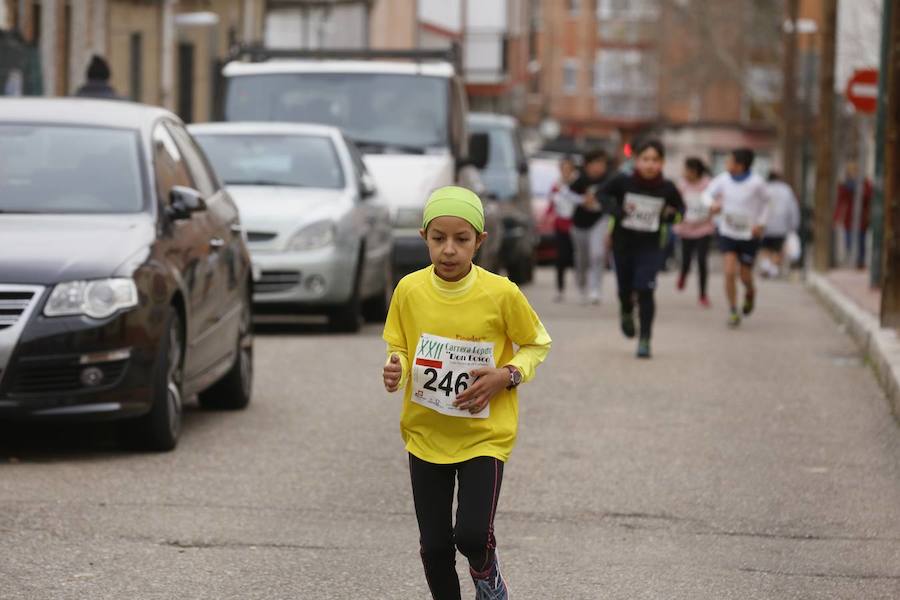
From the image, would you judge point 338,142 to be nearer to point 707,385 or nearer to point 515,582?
point 707,385

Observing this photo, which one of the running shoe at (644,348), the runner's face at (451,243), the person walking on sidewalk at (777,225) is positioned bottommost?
the person walking on sidewalk at (777,225)

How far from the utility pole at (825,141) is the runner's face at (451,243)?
2729 centimetres

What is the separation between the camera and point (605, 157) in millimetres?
21609

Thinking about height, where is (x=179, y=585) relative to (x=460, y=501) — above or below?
below

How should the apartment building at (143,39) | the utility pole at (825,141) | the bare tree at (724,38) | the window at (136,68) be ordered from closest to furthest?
1. the apartment building at (143,39)
2. the utility pole at (825,141)
3. the window at (136,68)
4. the bare tree at (724,38)

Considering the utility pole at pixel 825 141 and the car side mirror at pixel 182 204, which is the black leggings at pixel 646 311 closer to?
the car side mirror at pixel 182 204

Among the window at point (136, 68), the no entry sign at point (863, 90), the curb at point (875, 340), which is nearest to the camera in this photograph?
the curb at point (875, 340)

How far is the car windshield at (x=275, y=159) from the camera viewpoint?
17.4 metres

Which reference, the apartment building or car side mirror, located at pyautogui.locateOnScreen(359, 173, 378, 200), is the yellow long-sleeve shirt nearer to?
car side mirror, located at pyautogui.locateOnScreen(359, 173, 378, 200)

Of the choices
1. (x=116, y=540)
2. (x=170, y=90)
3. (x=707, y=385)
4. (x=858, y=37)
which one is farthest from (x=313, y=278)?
(x=170, y=90)

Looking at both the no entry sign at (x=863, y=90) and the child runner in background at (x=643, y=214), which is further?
the no entry sign at (x=863, y=90)

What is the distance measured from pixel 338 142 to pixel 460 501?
38.4 feet

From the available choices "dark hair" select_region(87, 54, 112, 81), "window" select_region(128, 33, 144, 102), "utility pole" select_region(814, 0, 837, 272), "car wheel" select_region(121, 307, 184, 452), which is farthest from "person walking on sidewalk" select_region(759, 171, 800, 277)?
"car wheel" select_region(121, 307, 184, 452)

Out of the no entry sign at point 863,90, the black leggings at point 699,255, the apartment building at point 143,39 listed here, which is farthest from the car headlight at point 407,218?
the no entry sign at point 863,90
